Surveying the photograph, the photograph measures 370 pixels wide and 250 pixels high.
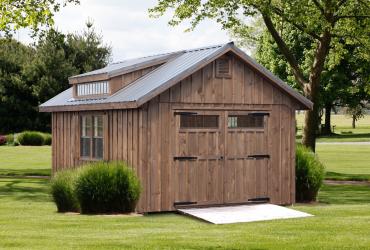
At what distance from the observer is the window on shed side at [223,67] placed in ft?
60.2

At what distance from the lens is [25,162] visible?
37969mm

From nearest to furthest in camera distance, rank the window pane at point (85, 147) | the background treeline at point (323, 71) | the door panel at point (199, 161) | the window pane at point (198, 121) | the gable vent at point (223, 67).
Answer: the door panel at point (199, 161) < the window pane at point (198, 121) < the gable vent at point (223, 67) < the window pane at point (85, 147) < the background treeline at point (323, 71)

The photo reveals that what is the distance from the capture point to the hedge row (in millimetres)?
16297

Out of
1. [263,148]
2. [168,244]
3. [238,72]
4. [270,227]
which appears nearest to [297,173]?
[263,148]

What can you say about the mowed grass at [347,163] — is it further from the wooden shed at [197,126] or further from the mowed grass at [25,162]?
the mowed grass at [25,162]

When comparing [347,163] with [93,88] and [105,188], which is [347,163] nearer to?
[93,88]

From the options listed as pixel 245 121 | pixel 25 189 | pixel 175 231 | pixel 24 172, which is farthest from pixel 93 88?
pixel 24 172

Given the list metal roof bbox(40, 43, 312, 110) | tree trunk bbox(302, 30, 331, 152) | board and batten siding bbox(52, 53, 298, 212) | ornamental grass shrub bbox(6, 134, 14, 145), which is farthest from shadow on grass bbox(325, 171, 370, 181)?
ornamental grass shrub bbox(6, 134, 14, 145)

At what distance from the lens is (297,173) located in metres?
20.5

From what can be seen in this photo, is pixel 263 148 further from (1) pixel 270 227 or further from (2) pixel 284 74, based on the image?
(2) pixel 284 74

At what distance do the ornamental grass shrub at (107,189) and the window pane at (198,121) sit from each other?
6.59 feet

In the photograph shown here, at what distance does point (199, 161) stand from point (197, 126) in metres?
0.88

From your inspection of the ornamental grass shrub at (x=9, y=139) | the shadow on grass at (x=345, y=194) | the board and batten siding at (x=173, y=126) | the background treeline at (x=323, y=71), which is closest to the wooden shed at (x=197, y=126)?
the board and batten siding at (x=173, y=126)

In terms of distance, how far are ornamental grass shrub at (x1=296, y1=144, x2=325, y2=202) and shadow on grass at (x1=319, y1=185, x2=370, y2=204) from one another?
1.99 ft
